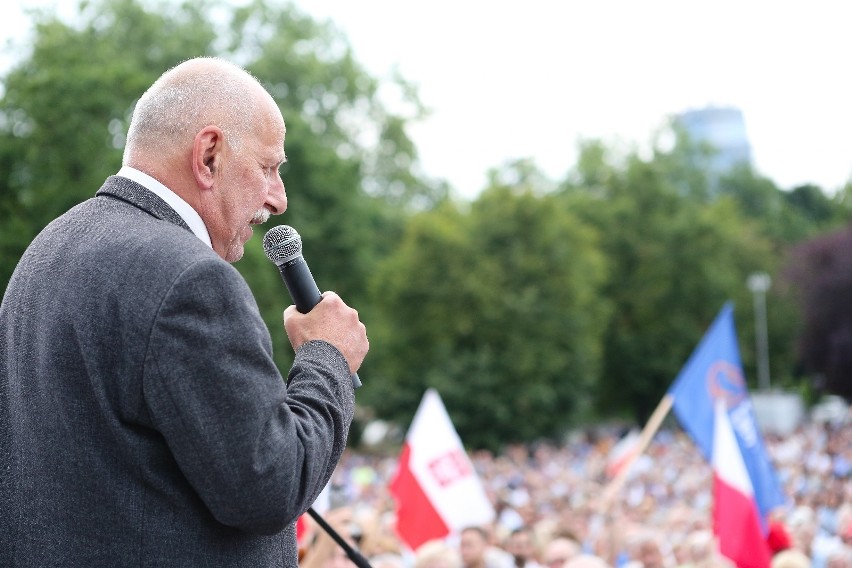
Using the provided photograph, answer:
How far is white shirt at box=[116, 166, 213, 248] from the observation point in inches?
87.6

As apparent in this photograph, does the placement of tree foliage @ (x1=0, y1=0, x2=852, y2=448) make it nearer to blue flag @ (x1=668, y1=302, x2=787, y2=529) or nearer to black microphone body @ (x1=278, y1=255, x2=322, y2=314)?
blue flag @ (x1=668, y1=302, x2=787, y2=529)

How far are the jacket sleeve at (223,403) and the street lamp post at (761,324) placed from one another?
169 feet

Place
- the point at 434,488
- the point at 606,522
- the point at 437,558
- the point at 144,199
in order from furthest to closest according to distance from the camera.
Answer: the point at 606,522
the point at 434,488
the point at 437,558
the point at 144,199

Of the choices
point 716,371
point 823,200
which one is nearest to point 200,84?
point 716,371

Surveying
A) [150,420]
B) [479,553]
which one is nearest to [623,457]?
[479,553]

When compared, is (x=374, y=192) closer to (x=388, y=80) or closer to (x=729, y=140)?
(x=388, y=80)

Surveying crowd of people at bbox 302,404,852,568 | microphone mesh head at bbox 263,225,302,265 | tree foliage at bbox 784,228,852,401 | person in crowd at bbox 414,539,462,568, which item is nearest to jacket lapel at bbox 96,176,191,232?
microphone mesh head at bbox 263,225,302,265

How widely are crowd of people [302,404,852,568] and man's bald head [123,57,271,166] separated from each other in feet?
10.7

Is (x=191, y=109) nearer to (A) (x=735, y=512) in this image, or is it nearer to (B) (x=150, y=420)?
(B) (x=150, y=420)

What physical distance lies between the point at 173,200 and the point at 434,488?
8.59m

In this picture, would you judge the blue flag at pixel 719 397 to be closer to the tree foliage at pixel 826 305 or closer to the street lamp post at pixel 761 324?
the tree foliage at pixel 826 305

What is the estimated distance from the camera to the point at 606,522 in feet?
37.5

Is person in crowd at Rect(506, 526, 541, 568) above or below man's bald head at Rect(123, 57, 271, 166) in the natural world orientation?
below

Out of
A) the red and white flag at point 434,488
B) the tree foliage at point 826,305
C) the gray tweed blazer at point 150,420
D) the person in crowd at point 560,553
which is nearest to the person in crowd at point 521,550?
the person in crowd at point 560,553
